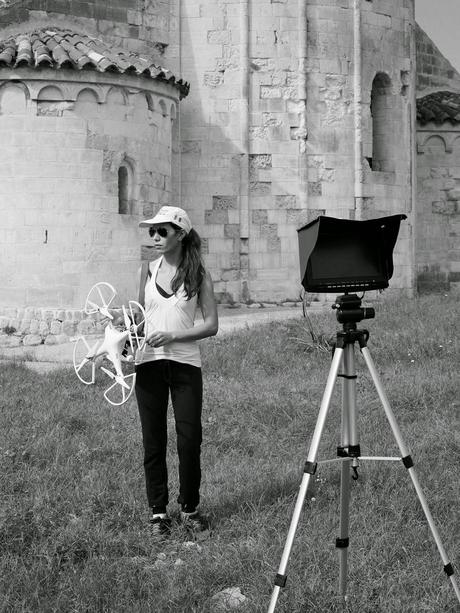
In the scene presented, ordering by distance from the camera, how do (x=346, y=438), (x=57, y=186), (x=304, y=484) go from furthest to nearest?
(x=57, y=186)
(x=346, y=438)
(x=304, y=484)

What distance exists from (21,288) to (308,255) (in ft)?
31.9

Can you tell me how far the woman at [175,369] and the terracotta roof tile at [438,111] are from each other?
570 inches

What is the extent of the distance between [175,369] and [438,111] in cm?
1489

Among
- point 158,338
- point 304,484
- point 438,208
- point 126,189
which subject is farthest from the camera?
point 438,208


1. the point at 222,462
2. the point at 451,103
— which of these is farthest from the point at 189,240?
the point at 451,103

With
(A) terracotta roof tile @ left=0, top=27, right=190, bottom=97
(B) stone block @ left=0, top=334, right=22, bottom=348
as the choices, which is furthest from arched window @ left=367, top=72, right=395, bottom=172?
(B) stone block @ left=0, top=334, right=22, bottom=348

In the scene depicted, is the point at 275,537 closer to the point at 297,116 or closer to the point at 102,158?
the point at 102,158

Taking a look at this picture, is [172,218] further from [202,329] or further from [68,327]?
[68,327]

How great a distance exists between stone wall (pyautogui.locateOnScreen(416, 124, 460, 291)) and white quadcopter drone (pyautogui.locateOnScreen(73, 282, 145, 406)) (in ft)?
30.9

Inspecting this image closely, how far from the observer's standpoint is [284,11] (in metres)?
16.5

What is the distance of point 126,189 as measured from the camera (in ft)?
46.9

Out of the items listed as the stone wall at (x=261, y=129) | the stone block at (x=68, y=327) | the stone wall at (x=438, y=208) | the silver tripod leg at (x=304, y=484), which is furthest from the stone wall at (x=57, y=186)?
the silver tripod leg at (x=304, y=484)

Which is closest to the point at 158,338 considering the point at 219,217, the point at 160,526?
the point at 160,526

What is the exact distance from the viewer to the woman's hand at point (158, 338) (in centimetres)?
562
